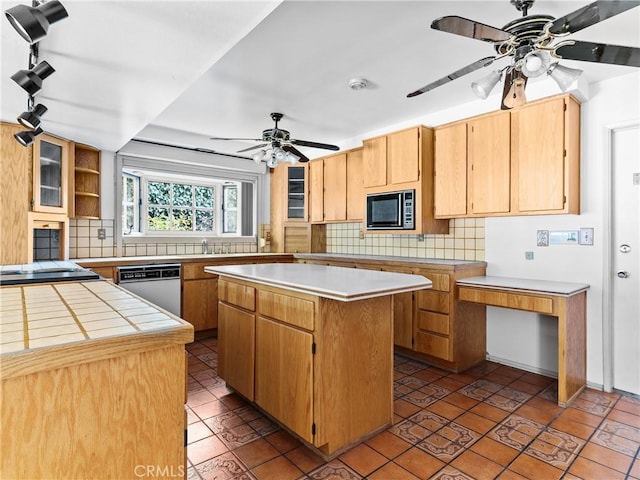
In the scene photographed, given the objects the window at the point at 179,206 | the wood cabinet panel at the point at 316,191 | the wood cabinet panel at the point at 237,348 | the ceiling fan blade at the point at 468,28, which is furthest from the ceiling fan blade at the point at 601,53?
the window at the point at 179,206

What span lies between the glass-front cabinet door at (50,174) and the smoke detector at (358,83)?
2728mm

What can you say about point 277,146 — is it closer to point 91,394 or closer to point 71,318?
point 71,318

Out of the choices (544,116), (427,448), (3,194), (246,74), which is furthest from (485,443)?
(3,194)

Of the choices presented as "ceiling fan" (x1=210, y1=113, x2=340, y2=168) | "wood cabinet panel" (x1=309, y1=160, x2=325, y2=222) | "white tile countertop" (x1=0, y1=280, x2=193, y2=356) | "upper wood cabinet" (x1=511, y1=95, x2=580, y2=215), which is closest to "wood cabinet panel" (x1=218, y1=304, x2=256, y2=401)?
"white tile countertop" (x1=0, y1=280, x2=193, y2=356)

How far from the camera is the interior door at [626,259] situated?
267cm

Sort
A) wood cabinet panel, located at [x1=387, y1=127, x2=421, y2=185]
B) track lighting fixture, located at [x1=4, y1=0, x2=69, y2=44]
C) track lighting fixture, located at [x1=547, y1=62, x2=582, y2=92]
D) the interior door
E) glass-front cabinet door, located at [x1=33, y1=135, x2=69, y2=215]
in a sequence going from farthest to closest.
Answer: wood cabinet panel, located at [x1=387, y1=127, x2=421, y2=185], glass-front cabinet door, located at [x1=33, y1=135, x2=69, y2=215], the interior door, track lighting fixture, located at [x1=547, y1=62, x2=582, y2=92], track lighting fixture, located at [x1=4, y1=0, x2=69, y2=44]

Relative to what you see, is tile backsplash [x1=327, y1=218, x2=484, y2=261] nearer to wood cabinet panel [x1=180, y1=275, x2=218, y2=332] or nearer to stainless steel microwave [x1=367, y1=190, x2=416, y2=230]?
stainless steel microwave [x1=367, y1=190, x2=416, y2=230]

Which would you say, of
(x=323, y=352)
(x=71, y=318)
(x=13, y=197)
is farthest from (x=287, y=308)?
(x=13, y=197)

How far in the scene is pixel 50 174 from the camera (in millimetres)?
3211

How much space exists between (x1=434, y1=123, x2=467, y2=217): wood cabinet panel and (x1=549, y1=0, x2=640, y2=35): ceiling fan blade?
1853 millimetres

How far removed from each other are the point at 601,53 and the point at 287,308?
1.98 m

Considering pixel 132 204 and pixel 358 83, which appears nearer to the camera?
pixel 358 83

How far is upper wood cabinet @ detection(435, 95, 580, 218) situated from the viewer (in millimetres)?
2748

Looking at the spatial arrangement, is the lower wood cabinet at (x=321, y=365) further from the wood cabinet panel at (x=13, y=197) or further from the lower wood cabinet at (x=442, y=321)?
the wood cabinet panel at (x=13, y=197)
